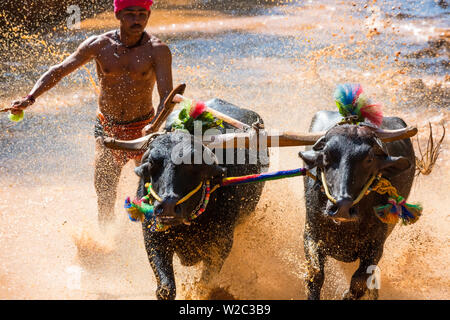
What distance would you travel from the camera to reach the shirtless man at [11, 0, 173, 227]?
14.5ft

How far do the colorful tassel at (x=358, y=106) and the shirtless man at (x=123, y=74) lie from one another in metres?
1.41

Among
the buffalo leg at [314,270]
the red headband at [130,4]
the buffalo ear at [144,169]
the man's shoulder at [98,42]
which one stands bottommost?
the buffalo leg at [314,270]

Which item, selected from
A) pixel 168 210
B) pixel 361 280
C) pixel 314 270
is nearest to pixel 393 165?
pixel 361 280

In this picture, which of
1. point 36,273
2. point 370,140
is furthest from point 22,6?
point 370,140

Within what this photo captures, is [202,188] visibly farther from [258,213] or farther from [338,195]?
[258,213]

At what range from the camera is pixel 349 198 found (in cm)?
309

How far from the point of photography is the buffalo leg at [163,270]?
344 centimetres

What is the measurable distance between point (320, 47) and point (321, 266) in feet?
22.7

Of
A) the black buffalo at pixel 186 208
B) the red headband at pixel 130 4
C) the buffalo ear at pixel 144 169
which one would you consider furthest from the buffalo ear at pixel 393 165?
the red headband at pixel 130 4

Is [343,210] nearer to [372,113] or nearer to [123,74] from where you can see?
[372,113]

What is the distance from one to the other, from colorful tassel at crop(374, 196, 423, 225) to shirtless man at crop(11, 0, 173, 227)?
1.85m

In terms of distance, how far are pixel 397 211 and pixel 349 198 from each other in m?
0.44

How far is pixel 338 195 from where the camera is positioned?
3.12 meters

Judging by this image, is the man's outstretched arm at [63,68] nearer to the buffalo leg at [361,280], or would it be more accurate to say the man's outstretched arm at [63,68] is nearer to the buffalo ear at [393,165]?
the buffalo ear at [393,165]
